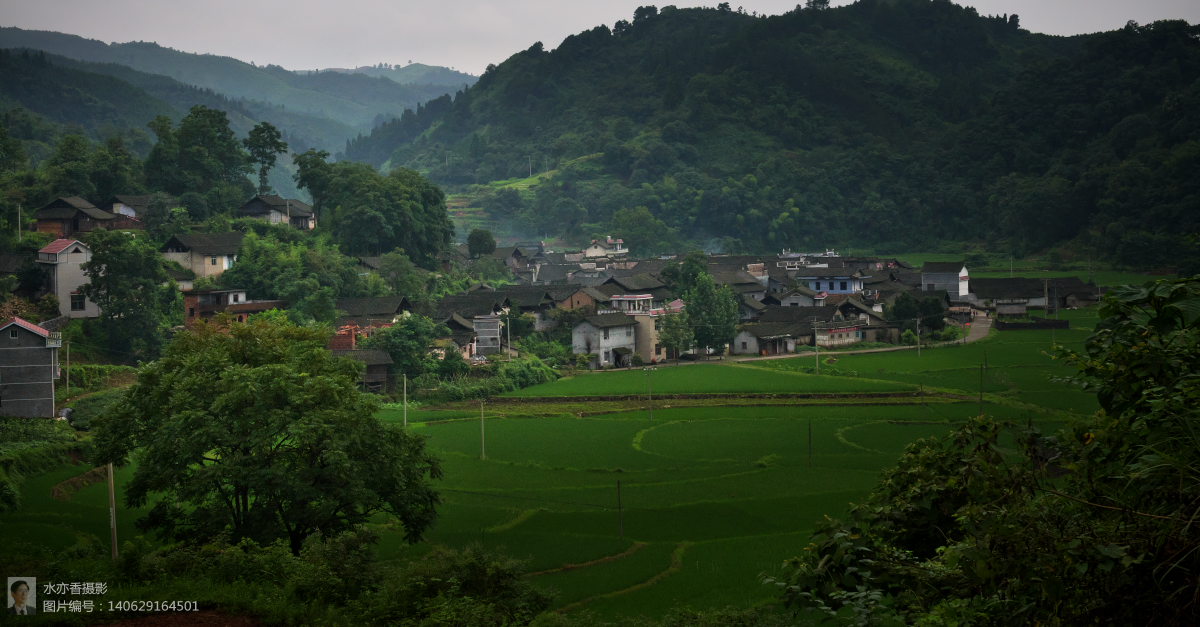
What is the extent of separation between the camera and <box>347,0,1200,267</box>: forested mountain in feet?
260

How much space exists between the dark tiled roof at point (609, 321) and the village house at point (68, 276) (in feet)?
65.7

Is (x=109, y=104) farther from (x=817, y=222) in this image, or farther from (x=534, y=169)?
(x=817, y=222)

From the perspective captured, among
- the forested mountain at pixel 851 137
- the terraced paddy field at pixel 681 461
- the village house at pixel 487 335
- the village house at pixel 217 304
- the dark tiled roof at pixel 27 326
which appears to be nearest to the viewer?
the terraced paddy field at pixel 681 461

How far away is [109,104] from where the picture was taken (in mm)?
111312

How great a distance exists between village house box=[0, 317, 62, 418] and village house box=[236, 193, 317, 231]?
76.4ft

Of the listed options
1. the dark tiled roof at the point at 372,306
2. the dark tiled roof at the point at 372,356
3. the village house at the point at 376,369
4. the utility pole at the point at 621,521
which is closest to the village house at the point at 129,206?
the dark tiled roof at the point at 372,306

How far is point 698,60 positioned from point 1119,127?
62360 millimetres

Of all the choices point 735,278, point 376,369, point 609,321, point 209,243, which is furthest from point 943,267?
point 209,243

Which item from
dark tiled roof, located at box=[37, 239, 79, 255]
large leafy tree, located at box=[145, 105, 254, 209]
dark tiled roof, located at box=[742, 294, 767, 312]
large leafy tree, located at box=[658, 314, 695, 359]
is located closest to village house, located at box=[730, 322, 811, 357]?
large leafy tree, located at box=[658, 314, 695, 359]

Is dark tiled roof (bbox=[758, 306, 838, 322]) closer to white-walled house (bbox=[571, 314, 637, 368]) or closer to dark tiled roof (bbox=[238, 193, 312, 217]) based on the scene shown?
white-walled house (bbox=[571, 314, 637, 368])

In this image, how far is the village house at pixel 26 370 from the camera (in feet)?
89.8

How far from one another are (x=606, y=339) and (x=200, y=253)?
17780 mm

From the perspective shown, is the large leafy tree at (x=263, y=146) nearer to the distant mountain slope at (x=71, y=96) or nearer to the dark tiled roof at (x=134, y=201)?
the dark tiled roof at (x=134, y=201)

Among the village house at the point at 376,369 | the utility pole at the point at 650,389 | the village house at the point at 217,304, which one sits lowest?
the utility pole at the point at 650,389
